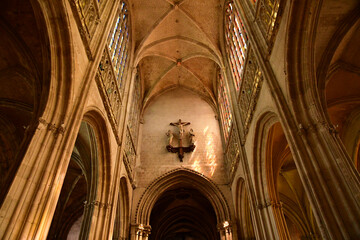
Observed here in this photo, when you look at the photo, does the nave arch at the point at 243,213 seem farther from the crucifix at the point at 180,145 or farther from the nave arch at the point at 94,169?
the nave arch at the point at 94,169

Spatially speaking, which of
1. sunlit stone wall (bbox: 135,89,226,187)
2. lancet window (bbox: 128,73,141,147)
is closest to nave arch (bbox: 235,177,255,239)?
sunlit stone wall (bbox: 135,89,226,187)

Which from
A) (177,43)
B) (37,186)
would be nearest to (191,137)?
(177,43)

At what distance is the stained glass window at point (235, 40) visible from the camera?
11562 mm

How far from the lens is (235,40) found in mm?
12508

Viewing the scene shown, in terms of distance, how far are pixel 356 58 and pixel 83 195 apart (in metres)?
14.1

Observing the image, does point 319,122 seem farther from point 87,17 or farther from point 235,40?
point 235,40

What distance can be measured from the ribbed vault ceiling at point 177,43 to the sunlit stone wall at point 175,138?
34.1 inches

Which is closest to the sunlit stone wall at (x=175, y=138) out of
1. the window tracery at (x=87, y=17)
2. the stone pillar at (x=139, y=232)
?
the stone pillar at (x=139, y=232)

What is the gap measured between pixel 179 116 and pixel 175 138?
5.99ft

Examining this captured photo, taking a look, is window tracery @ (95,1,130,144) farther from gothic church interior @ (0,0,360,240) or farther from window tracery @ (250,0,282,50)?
window tracery @ (250,0,282,50)

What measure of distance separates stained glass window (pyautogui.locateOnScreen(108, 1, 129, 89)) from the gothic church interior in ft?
0.41

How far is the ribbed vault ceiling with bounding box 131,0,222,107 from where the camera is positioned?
47.7 feet

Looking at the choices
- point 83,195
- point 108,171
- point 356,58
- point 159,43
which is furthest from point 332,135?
point 83,195

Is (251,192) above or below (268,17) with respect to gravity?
below
